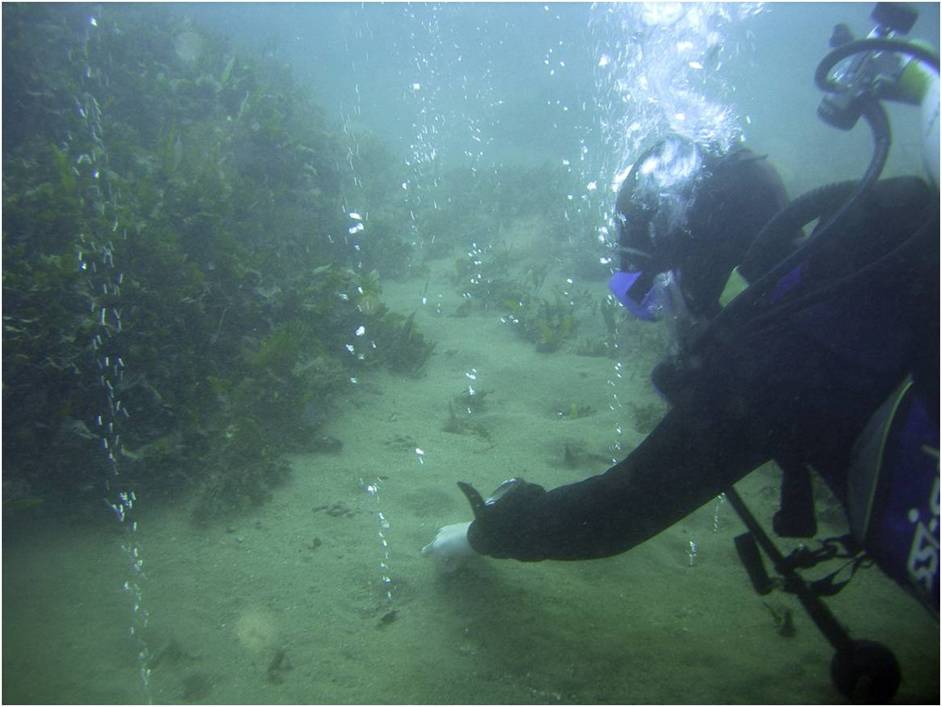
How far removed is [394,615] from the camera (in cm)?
280

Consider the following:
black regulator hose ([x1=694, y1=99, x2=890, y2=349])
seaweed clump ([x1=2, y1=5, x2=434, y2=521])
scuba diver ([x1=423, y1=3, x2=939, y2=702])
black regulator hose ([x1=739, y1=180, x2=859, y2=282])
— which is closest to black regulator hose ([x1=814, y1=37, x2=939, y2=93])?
scuba diver ([x1=423, y1=3, x2=939, y2=702])

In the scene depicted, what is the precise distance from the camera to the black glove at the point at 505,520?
2424 millimetres

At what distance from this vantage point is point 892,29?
230 cm

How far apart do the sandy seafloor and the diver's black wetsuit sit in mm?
909

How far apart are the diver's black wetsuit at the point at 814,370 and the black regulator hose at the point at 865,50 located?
0.51m

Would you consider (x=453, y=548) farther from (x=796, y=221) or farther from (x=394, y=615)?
(x=796, y=221)

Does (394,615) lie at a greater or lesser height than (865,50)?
lesser

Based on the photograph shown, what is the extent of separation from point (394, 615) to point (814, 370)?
228cm

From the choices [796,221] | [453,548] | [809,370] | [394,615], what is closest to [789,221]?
[796,221]

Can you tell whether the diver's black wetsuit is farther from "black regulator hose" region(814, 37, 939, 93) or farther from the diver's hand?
the diver's hand

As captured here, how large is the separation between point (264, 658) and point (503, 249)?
28.6 ft

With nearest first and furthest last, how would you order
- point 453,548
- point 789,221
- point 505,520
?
1. point 789,221
2. point 505,520
3. point 453,548

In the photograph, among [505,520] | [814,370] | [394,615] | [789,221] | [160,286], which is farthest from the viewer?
[160,286]

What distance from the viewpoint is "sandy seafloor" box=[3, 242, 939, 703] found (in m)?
2.40
